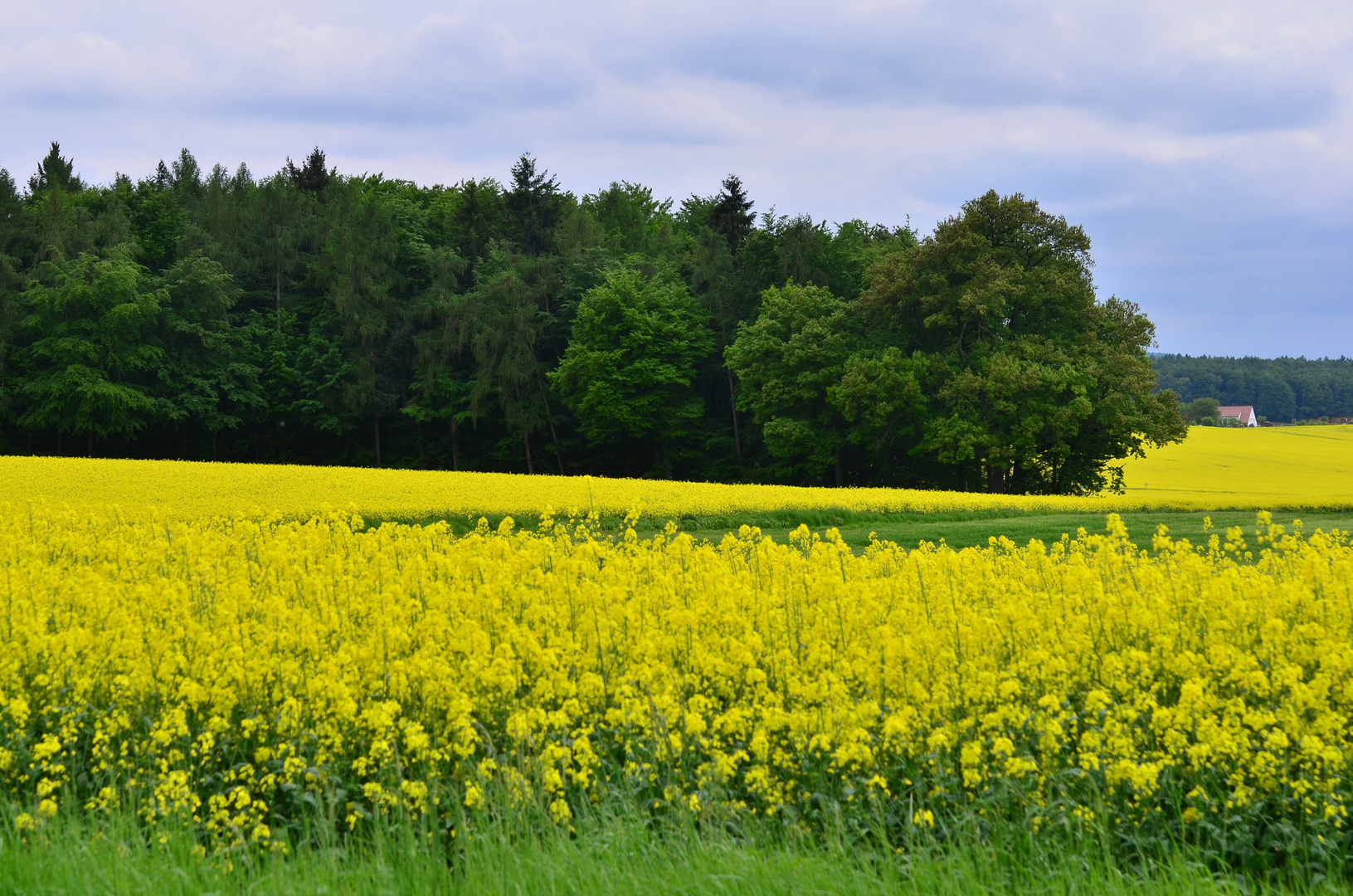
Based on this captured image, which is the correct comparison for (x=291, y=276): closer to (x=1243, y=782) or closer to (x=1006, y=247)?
(x=1006, y=247)

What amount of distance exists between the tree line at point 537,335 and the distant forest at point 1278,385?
6833cm

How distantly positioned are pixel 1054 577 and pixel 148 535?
8491mm

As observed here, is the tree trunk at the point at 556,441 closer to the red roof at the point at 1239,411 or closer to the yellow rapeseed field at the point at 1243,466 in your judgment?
the yellow rapeseed field at the point at 1243,466

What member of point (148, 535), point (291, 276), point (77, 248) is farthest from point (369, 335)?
point (148, 535)

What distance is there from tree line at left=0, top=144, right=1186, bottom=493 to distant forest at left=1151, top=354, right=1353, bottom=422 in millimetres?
68329

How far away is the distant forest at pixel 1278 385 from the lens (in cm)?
9938

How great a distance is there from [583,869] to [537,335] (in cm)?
4243

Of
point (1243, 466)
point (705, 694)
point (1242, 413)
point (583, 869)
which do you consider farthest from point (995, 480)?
point (1242, 413)

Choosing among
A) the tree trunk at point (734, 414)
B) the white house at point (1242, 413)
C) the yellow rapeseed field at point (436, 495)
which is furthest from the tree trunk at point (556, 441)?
the white house at point (1242, 413)

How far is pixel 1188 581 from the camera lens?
736 centimetres

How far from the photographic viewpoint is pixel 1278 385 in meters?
102

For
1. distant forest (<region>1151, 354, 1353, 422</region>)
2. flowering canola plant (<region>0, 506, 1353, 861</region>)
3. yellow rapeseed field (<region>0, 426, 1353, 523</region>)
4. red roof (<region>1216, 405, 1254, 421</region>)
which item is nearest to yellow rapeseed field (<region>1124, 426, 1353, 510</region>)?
yellow rapeseed field (<region>0, 426, 1353, 523</region>)

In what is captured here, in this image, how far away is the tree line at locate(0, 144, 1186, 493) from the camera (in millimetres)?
34875

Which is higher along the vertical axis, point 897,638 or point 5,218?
point 5,218
